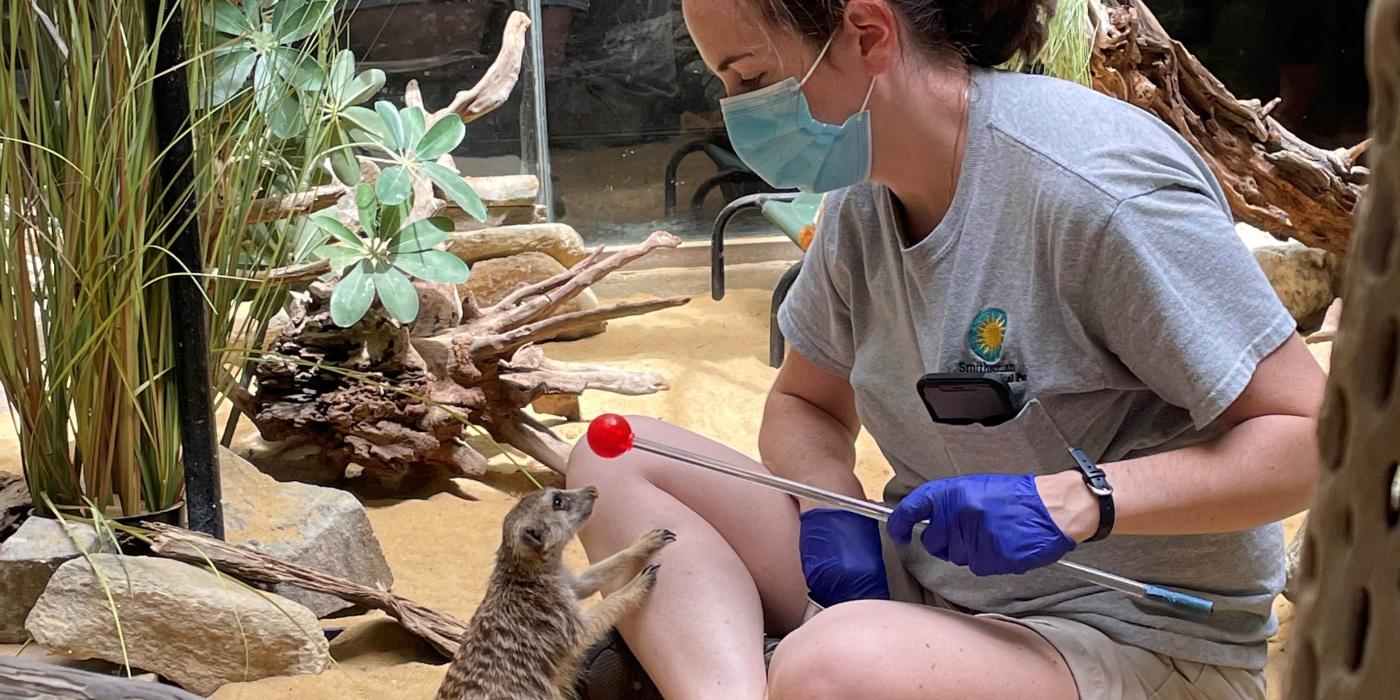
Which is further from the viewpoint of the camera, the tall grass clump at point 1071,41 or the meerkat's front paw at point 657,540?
the tall grass clump at point 1071,41

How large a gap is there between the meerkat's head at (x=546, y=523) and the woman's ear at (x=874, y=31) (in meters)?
0.76

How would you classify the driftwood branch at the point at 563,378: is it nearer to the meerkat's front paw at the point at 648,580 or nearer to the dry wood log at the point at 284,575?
the dry wood log at the point at 284,575

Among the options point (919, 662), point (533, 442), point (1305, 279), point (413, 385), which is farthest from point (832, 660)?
point (1305, 279)

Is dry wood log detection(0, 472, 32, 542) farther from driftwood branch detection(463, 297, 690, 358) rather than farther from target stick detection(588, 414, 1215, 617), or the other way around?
target stick detection(588, 414, 1215, 617)

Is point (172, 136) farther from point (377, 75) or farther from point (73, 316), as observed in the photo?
point (377, 75)

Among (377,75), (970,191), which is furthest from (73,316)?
(970,191)

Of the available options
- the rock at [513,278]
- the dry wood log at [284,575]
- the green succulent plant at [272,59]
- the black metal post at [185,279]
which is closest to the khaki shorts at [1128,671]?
the dry wood log at [284,575]

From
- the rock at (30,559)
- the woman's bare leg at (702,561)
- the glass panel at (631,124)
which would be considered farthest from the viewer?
the glass panel at (631,124)

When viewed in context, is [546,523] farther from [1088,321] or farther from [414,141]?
[414,141]

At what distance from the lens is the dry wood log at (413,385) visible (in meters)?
2.99

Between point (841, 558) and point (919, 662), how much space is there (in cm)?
29

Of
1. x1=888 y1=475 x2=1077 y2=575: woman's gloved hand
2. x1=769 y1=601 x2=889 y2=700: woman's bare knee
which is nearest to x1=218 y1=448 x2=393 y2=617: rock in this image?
x1=769 y1=601 x2=889 y2=700: woman's bare knee

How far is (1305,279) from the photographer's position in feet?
15.3

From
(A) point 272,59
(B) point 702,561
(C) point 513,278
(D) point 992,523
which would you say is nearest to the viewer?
(D) point 992,523
